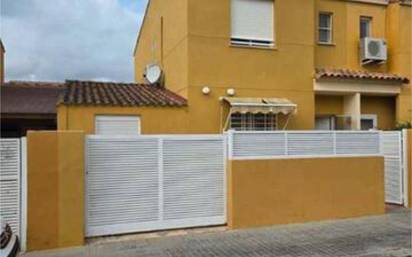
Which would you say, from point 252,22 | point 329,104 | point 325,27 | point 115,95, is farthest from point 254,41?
point 115,95

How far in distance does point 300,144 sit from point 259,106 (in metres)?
3.79

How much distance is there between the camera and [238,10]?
1677cm

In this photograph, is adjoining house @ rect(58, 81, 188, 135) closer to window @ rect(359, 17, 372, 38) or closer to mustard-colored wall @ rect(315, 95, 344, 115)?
mustard-colored wall @ rect(315, 95, 344, 115)

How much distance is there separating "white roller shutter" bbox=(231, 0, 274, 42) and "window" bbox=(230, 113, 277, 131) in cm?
299

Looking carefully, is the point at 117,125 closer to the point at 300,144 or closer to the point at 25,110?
the point at 300,144

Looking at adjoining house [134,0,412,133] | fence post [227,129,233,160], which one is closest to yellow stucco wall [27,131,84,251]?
fence post [227,129,233,160]

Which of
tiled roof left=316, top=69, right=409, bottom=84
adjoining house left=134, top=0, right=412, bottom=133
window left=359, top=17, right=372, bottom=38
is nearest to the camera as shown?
adjoining house left=134, top=0, right=412, bottom=133

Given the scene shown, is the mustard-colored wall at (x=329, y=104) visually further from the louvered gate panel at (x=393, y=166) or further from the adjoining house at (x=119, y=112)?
the adjoining house at (x=119, y=112)

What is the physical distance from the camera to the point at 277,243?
10219 millimetres

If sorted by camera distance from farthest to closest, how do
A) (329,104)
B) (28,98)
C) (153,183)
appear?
(28,98), (329,104), (153,183)

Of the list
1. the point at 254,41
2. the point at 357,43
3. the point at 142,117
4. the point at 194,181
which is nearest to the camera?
the point at 194,181

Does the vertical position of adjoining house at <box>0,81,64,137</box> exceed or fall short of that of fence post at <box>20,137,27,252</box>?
it exceeds it

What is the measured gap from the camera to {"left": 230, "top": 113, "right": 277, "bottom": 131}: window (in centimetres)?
1675

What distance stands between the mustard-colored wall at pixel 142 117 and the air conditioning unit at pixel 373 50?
8.67m
